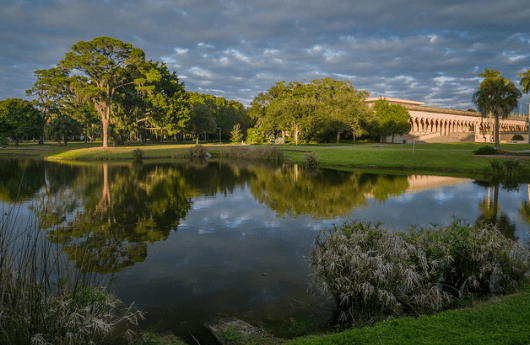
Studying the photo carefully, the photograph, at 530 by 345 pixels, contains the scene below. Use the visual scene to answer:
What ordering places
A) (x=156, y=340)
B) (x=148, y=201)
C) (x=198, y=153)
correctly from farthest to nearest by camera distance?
(x=198, y=153) < (x=148, y=201) < (x=156, y=340)

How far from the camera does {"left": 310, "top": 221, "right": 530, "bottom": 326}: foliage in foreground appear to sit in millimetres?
5668

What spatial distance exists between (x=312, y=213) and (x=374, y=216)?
2.24m

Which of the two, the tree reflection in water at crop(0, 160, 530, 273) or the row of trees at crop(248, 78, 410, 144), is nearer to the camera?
the tree reflection in water at crop(0, 160, 530, 273)

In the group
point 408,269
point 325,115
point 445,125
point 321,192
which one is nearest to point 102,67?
point 325,115

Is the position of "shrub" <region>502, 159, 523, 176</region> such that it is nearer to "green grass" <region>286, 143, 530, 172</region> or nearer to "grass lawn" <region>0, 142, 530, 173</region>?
"green grass" <region>286, 143, 530, 172</region>

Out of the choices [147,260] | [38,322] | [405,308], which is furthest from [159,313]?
[405,308]

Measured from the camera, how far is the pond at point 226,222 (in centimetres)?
660

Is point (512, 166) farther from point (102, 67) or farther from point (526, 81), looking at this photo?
point (102, 67)

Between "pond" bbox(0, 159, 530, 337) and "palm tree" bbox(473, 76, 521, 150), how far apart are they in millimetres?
20801

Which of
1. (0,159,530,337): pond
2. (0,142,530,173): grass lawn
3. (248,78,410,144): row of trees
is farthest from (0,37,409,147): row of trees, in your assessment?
(0,159,530,337): pond

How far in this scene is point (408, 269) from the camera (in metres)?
5.65

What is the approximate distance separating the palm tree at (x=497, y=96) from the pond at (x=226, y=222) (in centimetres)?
2080

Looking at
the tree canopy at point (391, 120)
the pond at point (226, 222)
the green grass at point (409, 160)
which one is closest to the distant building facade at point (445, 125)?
the tree canopy at point (391, 120)

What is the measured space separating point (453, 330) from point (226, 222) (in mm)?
9092
